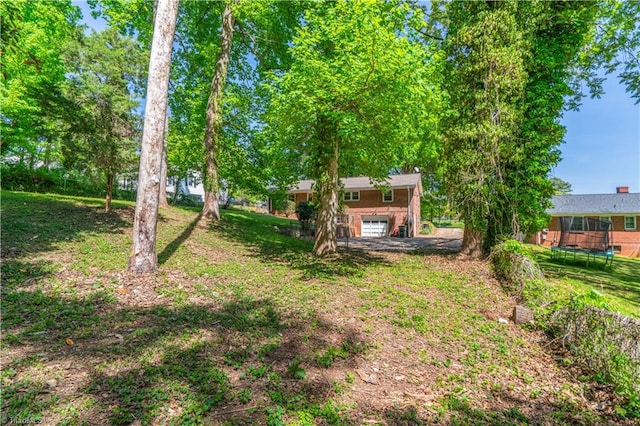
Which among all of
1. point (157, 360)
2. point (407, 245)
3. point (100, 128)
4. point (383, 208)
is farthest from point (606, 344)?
point (383, 208)

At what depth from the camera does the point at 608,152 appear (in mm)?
20156

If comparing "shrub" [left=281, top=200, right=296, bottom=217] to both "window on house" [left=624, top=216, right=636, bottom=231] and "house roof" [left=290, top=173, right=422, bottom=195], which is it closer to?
"house roof" [left=290, top=173, right=422, bottom=195]

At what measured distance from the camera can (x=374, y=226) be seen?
83.7ft

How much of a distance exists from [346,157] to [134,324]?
26.8 ft

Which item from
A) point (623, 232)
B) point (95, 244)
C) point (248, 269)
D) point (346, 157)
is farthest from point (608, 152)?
point (95, 244)

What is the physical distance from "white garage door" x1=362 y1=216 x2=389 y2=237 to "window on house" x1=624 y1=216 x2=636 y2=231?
19.6 metres

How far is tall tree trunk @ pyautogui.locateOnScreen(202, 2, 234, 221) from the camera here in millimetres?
12531

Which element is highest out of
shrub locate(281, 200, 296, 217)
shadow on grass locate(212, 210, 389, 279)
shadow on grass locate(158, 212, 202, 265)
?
shrub locate(281, 200, 296, 217)

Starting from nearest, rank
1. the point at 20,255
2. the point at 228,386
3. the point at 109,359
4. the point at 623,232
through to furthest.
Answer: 1. the point at 228,386
2. the point at 109,359
3. the point at 20,255
4. the point at 623,232

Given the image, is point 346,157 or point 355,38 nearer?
point 355,38

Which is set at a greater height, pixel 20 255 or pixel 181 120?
pixel 181 120

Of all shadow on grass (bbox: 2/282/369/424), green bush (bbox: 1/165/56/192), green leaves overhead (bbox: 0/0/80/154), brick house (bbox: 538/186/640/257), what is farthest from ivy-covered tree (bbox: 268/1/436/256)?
brick house (bbox: 538/186/640/257)

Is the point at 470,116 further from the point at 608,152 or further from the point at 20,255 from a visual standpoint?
the point at 608,152

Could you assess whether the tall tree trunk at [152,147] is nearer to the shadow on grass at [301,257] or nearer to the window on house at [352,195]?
the shadow on grass at [301,257]
